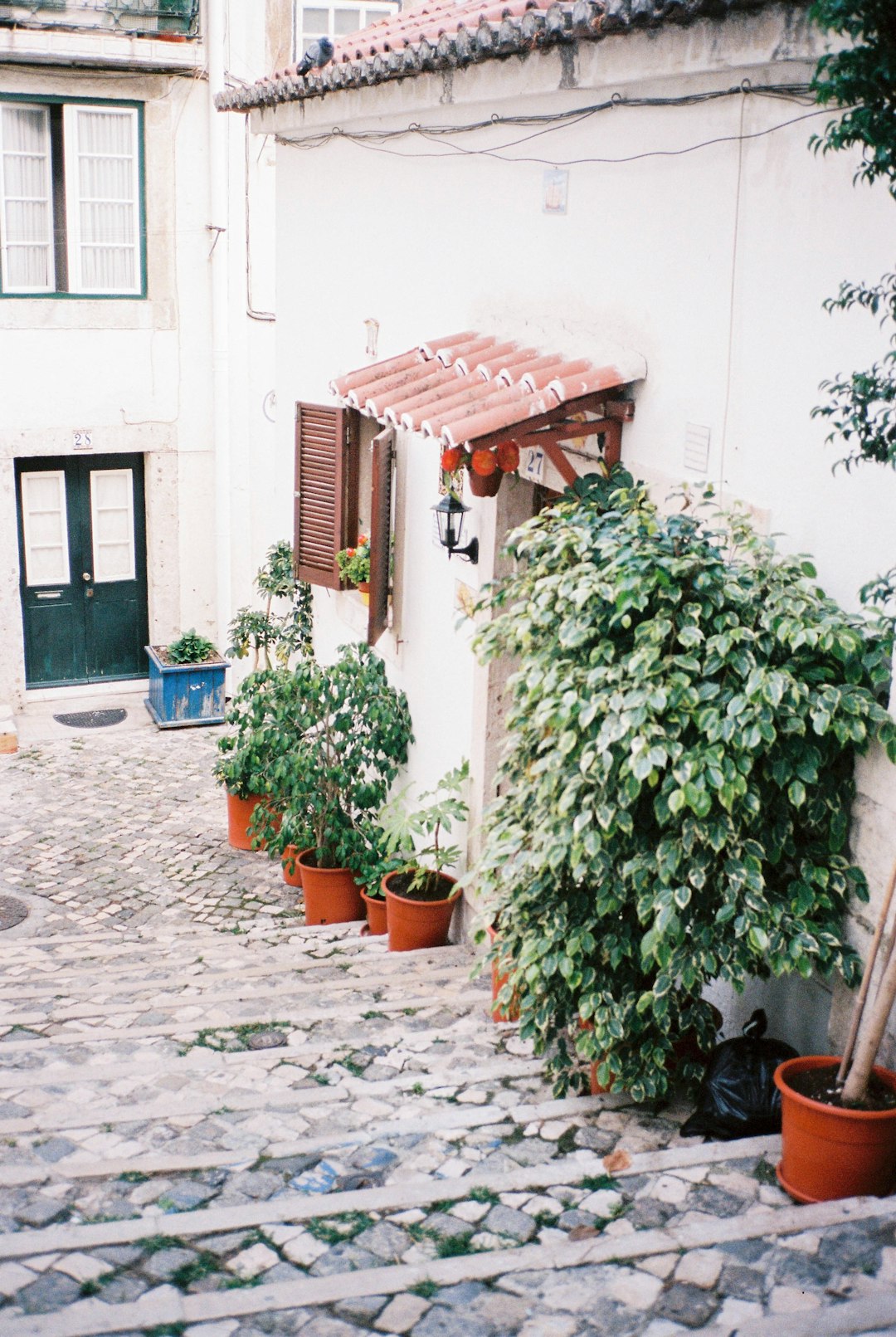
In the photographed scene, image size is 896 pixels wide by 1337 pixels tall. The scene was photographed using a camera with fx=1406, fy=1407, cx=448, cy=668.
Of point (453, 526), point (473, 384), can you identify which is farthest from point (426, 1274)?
point (453, 526)

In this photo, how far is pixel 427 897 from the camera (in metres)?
8.11

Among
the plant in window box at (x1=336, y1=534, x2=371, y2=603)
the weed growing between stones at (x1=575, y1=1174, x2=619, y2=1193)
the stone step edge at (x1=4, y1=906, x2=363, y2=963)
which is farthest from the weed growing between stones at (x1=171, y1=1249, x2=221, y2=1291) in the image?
the plant in window box at (x1=336, y1=534, x2=371, y2=603)

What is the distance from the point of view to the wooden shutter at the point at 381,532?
868 centimetres

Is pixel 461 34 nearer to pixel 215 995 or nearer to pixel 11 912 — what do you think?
pixel 215 995

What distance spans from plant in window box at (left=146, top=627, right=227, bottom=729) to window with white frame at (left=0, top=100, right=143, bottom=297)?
350 centimetres

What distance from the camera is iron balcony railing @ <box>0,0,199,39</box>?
40.3ft

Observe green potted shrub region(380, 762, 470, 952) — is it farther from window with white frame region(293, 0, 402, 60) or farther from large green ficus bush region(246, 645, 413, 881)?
window with white frame region(293, 0, 402, 60)

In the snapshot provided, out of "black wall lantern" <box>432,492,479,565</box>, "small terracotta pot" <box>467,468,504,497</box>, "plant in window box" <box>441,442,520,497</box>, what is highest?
"plant in window box" <box>441,442,520,497</box>

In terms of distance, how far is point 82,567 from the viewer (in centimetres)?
1407

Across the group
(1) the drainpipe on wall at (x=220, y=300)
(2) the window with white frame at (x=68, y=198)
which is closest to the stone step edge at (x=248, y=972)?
(1) the drainpipe on wall at (x=220, y=300)

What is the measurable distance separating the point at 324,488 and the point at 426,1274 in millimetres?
6463

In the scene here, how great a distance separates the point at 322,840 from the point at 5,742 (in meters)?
4.87

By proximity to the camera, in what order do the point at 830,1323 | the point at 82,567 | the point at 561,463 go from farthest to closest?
the point at 82,567 < the point at 561,463 < the point at 830,1323

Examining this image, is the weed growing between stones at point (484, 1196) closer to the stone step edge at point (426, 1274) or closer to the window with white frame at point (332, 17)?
the stone step edge at point (426, 1274)
